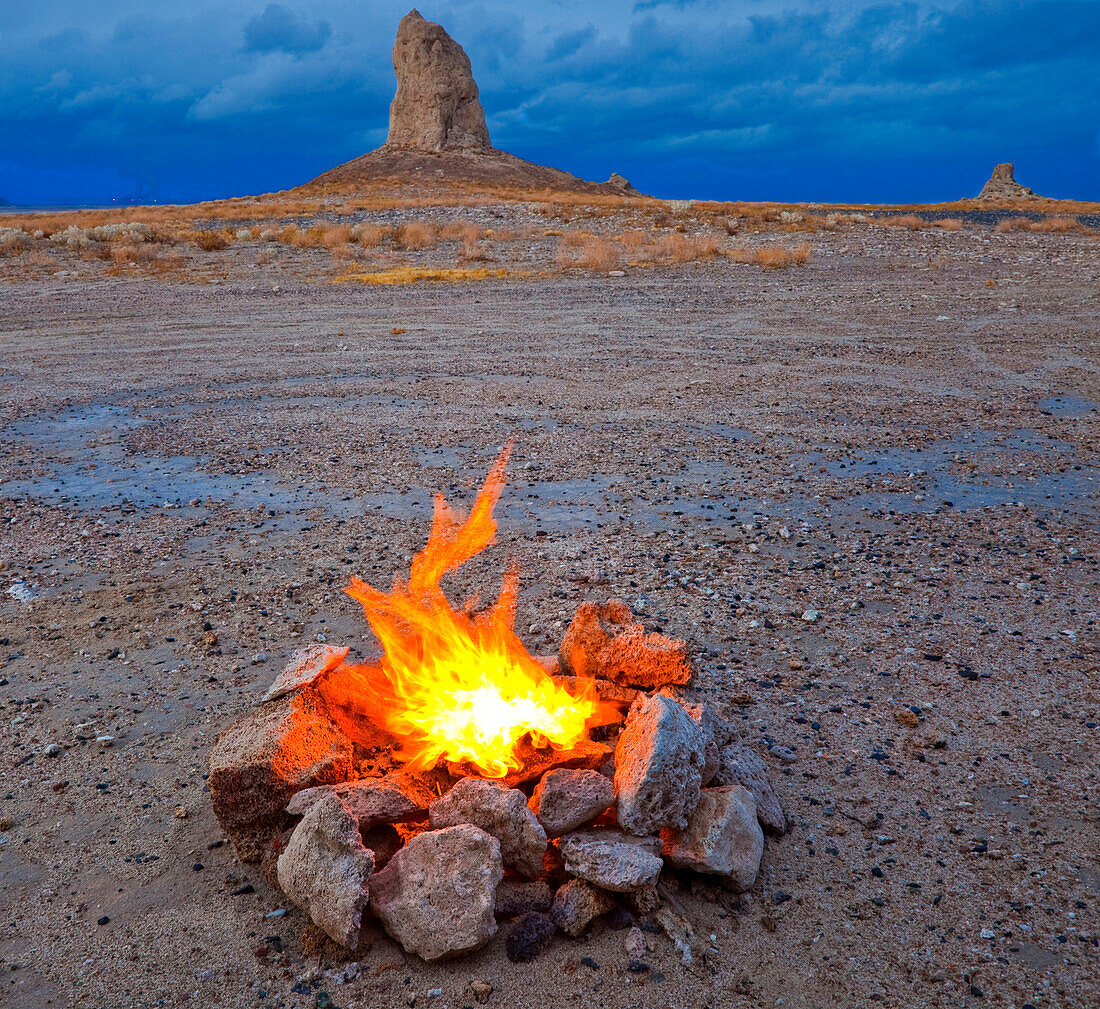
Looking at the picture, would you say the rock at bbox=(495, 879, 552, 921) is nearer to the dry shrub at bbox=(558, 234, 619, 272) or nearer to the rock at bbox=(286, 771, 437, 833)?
the rock at bbox=(286, 771, 437, 833)

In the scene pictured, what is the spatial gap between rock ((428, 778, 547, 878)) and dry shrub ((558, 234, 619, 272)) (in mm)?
15504

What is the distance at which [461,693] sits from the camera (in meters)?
2.94

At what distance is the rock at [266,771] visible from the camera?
101 inches

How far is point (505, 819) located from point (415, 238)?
2061 centimetres

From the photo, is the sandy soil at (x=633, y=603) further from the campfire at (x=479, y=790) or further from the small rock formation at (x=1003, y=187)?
the small rock formation at (x=1003, y=187)

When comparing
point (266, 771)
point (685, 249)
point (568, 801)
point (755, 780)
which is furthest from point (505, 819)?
point (685, 249)

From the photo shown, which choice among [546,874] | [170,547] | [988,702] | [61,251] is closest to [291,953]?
[546,874]

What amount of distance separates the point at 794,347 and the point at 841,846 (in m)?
8.43

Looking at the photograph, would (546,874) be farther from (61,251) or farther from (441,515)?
(61,251)

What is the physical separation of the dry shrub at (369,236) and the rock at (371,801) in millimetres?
19897

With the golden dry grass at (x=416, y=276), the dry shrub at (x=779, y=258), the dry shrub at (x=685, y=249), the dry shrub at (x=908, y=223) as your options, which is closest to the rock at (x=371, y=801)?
the golden dry grass at (x=416, y=276)

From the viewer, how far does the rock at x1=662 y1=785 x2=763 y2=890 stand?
96.3 inches

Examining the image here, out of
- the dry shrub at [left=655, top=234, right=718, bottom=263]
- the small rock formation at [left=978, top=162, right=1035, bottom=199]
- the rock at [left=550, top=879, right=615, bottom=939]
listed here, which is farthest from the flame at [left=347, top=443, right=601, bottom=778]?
the small rock formation at [left=978, top=162, right=1035, bottom=199]

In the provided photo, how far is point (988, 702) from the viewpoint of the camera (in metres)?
3.43
